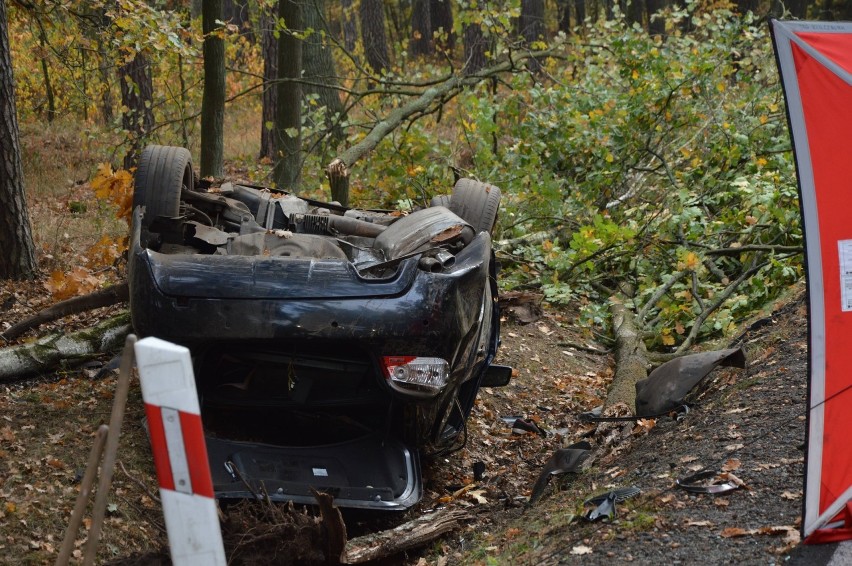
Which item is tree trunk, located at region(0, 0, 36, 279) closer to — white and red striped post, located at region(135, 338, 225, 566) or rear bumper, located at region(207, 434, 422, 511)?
rear bumper, located at region(207, 434, 422, 511)

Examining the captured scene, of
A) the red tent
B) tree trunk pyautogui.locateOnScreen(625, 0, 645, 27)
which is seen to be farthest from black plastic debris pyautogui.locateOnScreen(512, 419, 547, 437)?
tree trunk pyautogui.locateOnScreen(625, 0, 645, 27)

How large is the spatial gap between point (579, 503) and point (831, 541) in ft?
4.60

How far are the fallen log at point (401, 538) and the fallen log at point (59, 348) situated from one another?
10.5ft

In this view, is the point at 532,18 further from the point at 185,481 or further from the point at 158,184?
the point at 185,481

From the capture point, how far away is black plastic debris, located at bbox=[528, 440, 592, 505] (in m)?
5.37

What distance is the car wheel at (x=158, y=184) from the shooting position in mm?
5922

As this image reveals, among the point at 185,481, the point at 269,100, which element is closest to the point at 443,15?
the point at 269,100

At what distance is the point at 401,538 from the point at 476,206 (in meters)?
2.70

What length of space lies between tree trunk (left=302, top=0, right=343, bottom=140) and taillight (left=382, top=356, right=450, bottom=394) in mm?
6725

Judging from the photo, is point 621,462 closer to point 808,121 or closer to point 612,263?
point 808,121

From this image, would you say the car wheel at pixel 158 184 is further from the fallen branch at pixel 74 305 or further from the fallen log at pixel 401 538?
the fallen log at pixel 401 538

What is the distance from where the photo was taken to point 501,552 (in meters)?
4.42

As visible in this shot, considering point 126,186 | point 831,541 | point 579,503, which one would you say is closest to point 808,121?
point 831,541

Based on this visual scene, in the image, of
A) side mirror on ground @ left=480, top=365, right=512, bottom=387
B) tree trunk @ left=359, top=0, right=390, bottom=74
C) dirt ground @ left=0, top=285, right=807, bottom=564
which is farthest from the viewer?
tree trunk @ left=359, top=0, right=390, bottom=74
